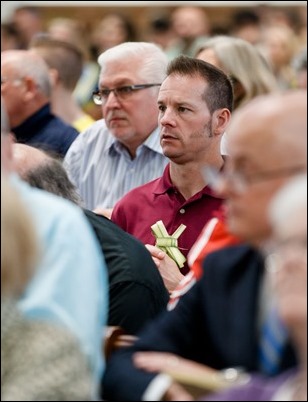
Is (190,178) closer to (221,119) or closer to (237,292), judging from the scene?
(221,119)

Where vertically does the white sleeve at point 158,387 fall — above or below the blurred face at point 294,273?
below

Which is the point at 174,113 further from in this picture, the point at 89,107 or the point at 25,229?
the point at 89,107

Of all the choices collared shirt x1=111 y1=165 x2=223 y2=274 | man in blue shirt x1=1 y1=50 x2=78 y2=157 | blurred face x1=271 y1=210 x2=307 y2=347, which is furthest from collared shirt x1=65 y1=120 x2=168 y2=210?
blurred face x1=271 y1=210 x2=307 y2=347

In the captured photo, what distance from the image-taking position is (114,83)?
6707mm

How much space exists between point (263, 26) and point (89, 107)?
3.76 m

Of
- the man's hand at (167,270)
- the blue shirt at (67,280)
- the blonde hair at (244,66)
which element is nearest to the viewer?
the blue shirt at (67,280)

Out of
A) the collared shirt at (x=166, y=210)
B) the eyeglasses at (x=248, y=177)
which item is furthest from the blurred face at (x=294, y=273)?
the collared shirt at (x=166, y=210)

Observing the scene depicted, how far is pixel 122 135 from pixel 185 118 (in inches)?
35.9

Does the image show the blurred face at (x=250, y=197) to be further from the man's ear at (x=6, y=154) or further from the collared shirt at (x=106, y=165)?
the collared shirt at (x=106, y=165)

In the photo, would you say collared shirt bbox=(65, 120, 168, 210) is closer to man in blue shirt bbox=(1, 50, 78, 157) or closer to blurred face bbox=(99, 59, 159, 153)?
blurred face bbox=(99, 59, 159, 153)

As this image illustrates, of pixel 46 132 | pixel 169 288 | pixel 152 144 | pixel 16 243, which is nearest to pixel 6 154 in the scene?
pixel 16 243

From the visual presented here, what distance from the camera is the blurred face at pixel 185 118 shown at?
18.5ft

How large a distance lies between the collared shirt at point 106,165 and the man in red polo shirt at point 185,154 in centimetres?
78

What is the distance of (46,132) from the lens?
7.45 meters
